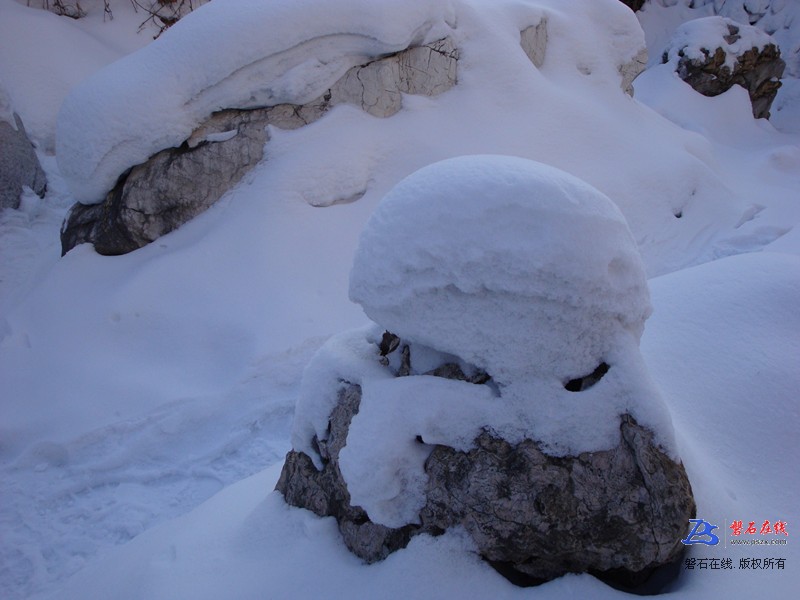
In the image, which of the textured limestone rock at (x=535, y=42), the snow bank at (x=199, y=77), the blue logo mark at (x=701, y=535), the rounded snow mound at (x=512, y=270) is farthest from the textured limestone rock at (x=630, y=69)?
the blue logo mark at (x=701, y=535)

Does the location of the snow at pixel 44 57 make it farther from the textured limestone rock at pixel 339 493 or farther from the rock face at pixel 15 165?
the textured limestone rock at pixel 339 493

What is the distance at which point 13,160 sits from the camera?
4809 mm

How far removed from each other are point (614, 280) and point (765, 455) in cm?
87

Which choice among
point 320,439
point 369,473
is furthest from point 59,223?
point 369,473

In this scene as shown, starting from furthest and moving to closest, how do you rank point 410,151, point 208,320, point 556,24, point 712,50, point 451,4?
point 712,50 < point 556,24 < point 451,4 < point 410,151 < point 208,320

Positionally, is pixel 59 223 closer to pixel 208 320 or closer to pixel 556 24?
pixel 208 320

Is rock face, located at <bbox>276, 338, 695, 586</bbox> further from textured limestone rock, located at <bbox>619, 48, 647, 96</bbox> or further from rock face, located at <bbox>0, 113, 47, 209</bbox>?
textured limestone rock, located at <bbox>619, 48, 647, 96</bbox>

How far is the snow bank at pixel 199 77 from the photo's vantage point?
3.95m

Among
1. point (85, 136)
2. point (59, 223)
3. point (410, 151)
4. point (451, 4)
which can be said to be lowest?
point (59, 223)

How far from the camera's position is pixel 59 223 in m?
4.94

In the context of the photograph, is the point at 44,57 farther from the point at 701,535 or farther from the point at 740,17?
the point at 740,17

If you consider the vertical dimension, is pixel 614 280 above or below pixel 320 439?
above

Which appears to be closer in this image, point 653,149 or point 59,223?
point 59,223

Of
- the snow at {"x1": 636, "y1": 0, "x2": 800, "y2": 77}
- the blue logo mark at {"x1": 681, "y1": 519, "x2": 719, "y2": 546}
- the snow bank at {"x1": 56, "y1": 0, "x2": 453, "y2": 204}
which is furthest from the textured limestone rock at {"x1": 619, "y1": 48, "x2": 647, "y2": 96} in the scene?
the blue logo mark at {"x1": 681, "y1": 519, "x2": 719, "y2": 546}
